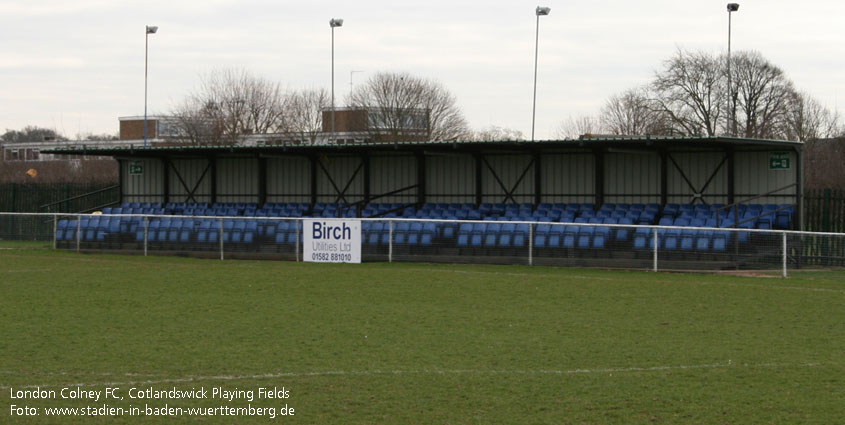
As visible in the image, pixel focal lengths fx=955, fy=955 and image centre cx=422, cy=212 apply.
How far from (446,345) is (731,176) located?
19618 mm

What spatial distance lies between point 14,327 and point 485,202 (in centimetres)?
2208

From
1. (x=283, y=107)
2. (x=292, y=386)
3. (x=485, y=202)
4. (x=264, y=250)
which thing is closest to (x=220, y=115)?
(x=283, y=107)

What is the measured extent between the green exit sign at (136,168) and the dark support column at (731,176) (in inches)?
934

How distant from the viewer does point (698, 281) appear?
19.8 meters

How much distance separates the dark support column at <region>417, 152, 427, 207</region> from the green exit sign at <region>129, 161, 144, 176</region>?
12.9 m

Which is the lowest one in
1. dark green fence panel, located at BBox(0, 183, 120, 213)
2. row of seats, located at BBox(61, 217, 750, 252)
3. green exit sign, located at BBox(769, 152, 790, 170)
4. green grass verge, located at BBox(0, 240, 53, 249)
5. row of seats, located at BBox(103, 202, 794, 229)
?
green grass verge, located at BBox(0, 240, 53, 249)

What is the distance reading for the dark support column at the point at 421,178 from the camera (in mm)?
34250

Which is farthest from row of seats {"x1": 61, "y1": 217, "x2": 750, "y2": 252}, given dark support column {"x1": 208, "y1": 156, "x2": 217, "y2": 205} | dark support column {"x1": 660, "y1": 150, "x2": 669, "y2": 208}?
dark support column {"x1": 208, "y1": 156, "x2": 217, "y2": 205}

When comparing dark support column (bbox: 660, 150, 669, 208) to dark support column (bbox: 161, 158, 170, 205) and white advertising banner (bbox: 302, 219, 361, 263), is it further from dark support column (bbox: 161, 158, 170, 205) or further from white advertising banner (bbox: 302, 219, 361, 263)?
dark support column (bbox: 161, 158, 170, 205)

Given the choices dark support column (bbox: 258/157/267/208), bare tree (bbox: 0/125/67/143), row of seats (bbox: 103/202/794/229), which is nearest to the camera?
row of seats (bbox: 103/202/794/229)

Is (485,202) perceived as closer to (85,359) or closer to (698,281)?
(698,281)

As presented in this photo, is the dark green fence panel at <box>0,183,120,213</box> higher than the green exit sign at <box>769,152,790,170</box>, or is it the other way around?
the green exit sign at <box>769,152,790,170</box>

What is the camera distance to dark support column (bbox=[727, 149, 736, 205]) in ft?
94.8

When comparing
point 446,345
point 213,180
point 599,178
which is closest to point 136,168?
point 213,180
